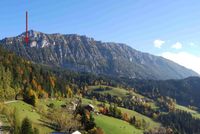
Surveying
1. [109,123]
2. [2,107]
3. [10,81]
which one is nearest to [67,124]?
[2,107]

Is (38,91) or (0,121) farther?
(38,91)

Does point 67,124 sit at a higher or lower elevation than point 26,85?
lower

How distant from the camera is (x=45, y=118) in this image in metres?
138

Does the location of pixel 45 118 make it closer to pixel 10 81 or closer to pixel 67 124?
pixel 67 124

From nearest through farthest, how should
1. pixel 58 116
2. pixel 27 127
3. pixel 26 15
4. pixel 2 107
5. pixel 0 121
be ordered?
pixel 26 15
pixel 27 127
pixel 0 121
pixel 2 107
pixel 58 116

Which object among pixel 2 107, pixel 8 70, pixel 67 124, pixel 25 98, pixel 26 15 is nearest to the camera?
pixel 26 15

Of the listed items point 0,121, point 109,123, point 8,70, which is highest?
point 8,70

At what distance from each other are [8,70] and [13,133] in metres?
98.1

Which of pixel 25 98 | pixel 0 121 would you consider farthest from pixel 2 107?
pixel 25 98

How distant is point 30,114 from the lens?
433 feet

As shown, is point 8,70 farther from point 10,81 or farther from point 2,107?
point 2,107

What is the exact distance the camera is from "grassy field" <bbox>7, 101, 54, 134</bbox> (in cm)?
11781

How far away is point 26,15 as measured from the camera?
5744cm

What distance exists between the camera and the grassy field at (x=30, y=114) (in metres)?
118
